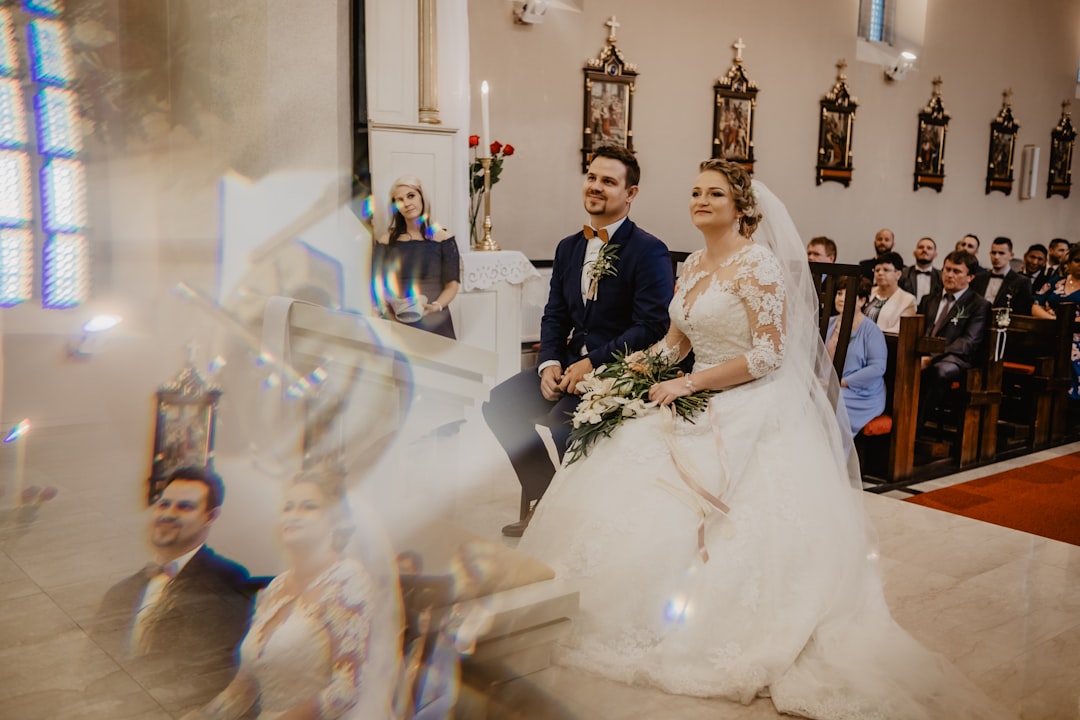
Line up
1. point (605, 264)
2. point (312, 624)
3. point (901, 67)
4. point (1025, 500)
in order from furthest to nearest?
point (901, 67) < point (1025, 500) < point (605, 264) < point (312, 624)

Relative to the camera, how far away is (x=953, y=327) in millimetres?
5945

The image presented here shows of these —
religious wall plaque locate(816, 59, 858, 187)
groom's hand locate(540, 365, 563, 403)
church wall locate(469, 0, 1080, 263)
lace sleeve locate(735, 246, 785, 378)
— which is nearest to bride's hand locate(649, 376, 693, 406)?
lace sleeve locate(735, 246, 785, 378)

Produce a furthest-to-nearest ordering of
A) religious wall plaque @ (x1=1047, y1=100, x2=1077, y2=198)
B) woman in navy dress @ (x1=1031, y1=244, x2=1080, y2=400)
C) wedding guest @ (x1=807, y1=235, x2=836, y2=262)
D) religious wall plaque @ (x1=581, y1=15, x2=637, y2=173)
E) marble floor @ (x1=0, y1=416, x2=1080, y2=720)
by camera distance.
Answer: religious wall plaque @ (x1=1047, y1=100, x2=1077, y2=198) < religious wall plaque @ (x1=581, y1=15, x2=637, y2=173) < wedding guest @ (x1=807, y1=235, x2=836, y2=262) < woman in navy dress @ (x1=1031, y1=244, x2=1080, y2=400) < marble floor @ (x1=0, y1=416, x2=1080, y2=720)

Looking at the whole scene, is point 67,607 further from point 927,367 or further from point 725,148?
point 725,148

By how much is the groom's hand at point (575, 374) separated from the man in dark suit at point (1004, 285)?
5.10 metres

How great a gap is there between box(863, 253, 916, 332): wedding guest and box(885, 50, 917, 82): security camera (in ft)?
18.5

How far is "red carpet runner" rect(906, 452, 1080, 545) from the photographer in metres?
4.37

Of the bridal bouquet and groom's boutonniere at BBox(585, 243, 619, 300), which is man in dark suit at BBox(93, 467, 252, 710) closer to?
the bridal bouquet

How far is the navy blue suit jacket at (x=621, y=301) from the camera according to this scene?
3.57 m

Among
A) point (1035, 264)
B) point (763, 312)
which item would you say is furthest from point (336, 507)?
point (1035, 264)

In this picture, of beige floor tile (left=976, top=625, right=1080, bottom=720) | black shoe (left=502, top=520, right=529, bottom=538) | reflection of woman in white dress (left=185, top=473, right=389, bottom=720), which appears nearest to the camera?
reflection of woman in white dress (left=185, top=473, right=389, bottom=720)

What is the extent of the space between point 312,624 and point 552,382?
2.40 meters

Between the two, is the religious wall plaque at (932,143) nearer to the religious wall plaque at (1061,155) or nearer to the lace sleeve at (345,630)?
the religious wall plaque at (1061,155)

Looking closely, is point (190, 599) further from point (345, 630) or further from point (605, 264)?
point (605, 264)
